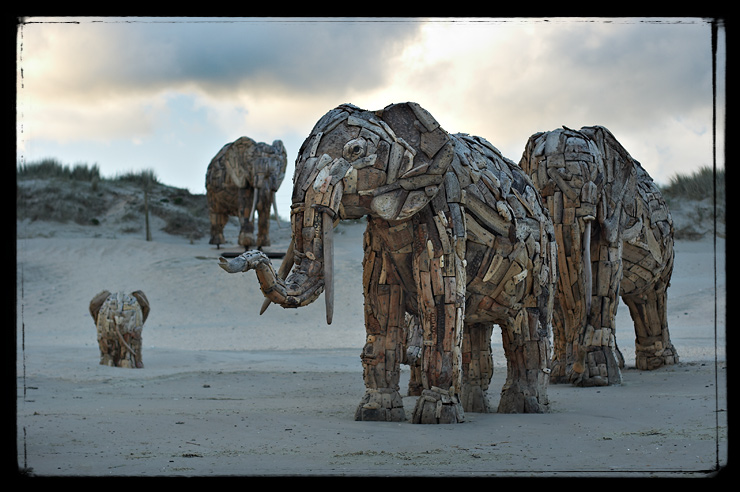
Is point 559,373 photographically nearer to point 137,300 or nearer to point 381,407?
point 381,407

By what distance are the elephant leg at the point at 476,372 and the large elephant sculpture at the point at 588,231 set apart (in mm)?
1872

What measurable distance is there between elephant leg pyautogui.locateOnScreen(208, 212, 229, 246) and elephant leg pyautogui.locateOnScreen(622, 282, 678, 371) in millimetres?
15370

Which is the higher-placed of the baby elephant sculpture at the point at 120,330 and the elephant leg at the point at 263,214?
the elephant leg at the point at 263,214

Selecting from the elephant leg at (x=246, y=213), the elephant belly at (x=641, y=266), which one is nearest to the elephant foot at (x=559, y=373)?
the elephant belly at (x=641, y=266)

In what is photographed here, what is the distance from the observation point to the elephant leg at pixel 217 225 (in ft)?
85.5

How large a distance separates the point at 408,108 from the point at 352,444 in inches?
105

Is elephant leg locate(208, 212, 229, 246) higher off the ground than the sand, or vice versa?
elephant leg locate(208, 212, 229, 246)

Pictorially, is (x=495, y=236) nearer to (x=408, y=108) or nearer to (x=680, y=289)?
(x=408, y=108)

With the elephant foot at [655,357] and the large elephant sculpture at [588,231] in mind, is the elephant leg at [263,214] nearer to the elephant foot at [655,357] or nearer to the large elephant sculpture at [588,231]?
the elephant foot at [655,357]

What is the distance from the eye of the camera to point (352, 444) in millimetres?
6371

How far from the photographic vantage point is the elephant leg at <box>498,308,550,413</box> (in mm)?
8398

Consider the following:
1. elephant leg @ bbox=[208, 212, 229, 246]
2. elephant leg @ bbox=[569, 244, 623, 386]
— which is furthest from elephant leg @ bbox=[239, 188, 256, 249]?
elephant leg @ bbox=[569, 244, 623, 386]

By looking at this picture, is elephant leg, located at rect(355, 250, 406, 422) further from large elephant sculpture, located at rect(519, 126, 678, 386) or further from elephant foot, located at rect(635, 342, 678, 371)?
elephant foot, located at rect(635, 342, 678, 371)

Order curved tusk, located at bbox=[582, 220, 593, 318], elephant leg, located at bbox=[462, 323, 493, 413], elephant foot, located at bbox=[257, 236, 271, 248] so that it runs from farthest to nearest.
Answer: elephant foot, located at bbox=[257, 236, 271, 248] → curved tusk, located at bbox=[582, 220, 593, 318] → elephant leg, located at bbox=[462, 323, 493, 413]
